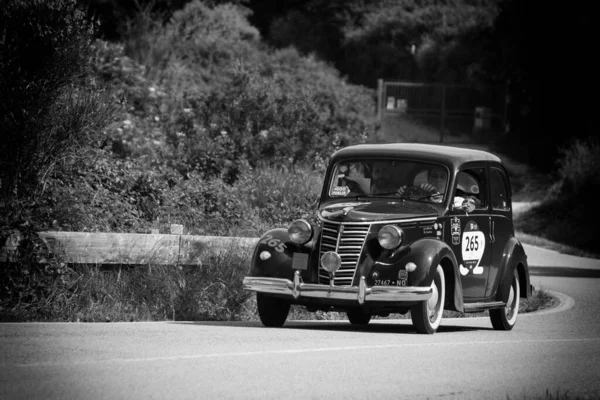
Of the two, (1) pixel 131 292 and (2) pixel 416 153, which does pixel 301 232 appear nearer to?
(2) pixel 416 153

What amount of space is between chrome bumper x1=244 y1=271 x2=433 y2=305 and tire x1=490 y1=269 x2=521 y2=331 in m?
2.23

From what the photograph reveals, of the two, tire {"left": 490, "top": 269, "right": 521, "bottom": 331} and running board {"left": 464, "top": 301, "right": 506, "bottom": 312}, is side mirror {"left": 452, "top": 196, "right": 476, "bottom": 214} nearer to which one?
running board {"left": 464, "top": 301, "right": 506, "bottom": 312}

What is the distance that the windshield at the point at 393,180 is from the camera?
12.7 metres

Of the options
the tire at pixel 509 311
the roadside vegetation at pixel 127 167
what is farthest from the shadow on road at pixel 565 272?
the tire at pixel 509 311

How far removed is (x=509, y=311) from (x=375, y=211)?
2526 mm

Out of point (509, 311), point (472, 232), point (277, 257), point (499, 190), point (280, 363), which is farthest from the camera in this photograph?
point (499, 190)

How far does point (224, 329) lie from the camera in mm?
10961

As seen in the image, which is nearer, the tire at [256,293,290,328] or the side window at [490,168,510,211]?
the tire at [256,293,290,328]

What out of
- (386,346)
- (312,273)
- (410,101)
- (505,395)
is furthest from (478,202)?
(410,101)

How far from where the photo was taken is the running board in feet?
40.5

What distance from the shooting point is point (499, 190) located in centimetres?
1380

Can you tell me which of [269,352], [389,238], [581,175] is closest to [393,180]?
[389,238]

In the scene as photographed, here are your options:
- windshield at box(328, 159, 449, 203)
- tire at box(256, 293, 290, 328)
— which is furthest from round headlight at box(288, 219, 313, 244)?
windshield at box(328, 159, 449, 203)

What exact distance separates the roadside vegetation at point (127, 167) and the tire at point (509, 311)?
7.08 feet
